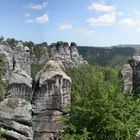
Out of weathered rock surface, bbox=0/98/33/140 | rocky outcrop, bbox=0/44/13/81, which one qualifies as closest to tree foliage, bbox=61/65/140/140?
weathered rock surface, bbox=0/98/33/140

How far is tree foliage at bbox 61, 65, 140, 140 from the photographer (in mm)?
26656

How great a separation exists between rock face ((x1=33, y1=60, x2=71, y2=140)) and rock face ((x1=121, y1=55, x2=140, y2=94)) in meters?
10.1

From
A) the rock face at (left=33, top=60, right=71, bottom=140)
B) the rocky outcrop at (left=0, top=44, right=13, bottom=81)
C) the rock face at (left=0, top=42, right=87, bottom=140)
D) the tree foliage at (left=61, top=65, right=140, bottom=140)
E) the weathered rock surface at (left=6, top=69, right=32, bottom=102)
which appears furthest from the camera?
the rocky outcrop at (left=0, top=44, right=13, bottom=81)

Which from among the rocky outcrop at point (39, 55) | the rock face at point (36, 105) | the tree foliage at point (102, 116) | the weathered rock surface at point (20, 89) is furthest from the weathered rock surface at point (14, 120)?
the rocky outcrop at point (39, 55)

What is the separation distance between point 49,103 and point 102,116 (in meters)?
6.87

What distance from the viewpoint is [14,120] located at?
30781 mm

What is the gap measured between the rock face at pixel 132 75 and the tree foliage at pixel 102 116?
1130 centimetres

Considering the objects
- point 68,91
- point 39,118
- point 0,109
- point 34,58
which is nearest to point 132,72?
point 68,91

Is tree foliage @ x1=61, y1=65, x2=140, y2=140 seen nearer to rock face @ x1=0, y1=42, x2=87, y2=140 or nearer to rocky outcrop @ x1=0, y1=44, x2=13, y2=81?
rock face @ x1=0, y1=42, x2=87, y2=140

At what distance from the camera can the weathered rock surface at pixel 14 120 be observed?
3039 cm

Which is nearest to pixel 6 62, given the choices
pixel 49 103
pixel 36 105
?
pixel 36 105

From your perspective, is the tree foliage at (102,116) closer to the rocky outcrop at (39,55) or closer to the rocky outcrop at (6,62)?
the rocky outcrop at (6,62)

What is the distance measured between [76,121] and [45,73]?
6759mm

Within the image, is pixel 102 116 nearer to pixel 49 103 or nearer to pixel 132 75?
pixel 49 103
